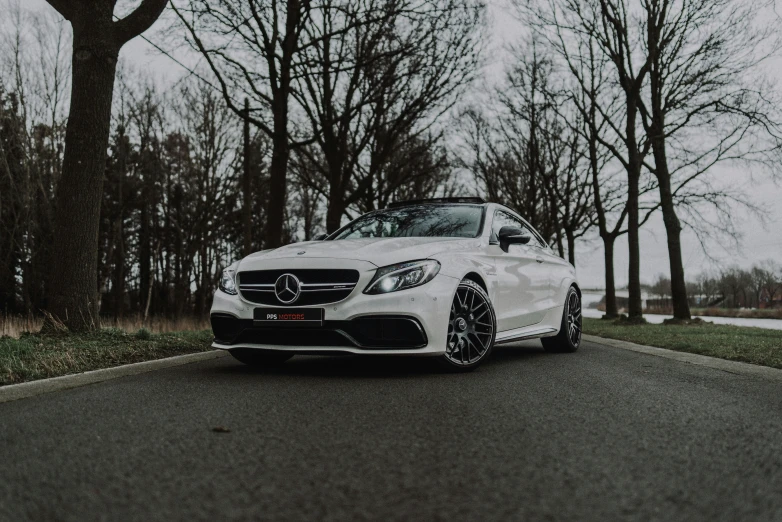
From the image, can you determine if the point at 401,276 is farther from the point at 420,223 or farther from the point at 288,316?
the point at 420,223

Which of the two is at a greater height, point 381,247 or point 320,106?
point 320,106

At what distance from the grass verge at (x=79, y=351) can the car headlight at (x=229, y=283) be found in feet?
4.14

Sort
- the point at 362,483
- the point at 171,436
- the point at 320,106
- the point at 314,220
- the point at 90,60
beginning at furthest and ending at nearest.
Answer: the point at 314,220, the point at 320,106, the point at 90,60, the point at 171,436, the point at 362,483

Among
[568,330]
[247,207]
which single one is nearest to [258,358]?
[568,330]

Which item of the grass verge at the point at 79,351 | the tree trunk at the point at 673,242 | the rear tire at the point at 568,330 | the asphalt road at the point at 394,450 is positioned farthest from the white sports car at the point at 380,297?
the tree trunk at the point at 673,242

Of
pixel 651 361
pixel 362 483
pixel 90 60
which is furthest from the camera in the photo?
pixel 90 60

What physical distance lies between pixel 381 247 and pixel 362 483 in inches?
134

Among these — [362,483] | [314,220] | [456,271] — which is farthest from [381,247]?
[314,220]

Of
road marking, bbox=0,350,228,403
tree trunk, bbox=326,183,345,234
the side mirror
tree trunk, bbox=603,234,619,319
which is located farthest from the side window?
tree trunk, bbox=603,234,619,319

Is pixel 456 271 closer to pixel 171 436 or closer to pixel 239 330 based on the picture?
pixel 239 330

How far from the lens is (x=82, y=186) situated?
757 centimetres

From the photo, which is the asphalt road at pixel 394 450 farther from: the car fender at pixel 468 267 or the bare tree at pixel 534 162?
the bare tree at pixel 534 162

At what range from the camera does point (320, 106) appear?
60.2 feet

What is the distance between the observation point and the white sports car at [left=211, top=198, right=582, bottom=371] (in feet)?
17.1
